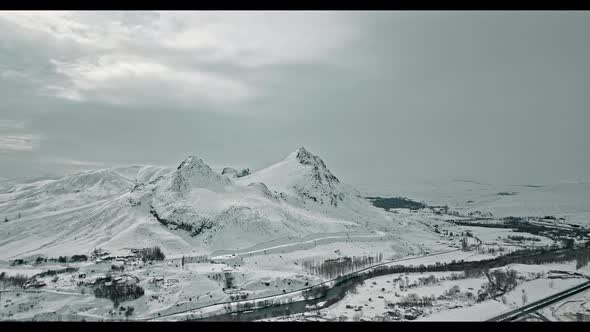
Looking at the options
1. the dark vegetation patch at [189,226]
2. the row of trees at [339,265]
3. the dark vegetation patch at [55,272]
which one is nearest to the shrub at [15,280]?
the dark vegetation patch at [55,272]

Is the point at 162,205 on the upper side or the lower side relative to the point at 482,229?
upper

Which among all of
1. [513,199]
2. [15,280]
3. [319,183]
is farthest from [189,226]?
[513,199]

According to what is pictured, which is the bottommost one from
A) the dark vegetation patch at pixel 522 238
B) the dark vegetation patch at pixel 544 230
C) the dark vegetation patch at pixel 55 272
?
the dark vegetation patch at pixel 55 272

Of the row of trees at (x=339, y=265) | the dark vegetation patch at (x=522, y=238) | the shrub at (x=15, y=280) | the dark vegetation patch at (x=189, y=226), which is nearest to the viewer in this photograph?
the shrub at (x=15, y=280)

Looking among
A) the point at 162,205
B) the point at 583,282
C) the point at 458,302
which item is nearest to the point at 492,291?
the point at 458,302

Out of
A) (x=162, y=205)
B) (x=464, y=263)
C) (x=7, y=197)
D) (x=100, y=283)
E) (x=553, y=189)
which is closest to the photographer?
(x=100, y=283)

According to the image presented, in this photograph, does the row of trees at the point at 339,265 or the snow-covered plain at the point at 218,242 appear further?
the row of trees at the point at 339,265

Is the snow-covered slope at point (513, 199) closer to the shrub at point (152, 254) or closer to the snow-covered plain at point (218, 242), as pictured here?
the snow-covered plain at point (218, 242)

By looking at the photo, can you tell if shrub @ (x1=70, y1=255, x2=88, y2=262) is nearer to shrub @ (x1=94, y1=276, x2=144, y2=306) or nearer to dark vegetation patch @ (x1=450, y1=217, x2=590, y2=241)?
shrub @ (x1=94, y1=276, x2=144, y2=306)

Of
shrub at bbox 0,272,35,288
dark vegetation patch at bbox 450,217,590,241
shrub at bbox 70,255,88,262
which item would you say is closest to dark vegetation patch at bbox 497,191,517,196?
dark vegetation patch at bbox 450,217,590,241

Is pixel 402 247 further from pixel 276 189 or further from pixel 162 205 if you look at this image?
pixel 162 205
